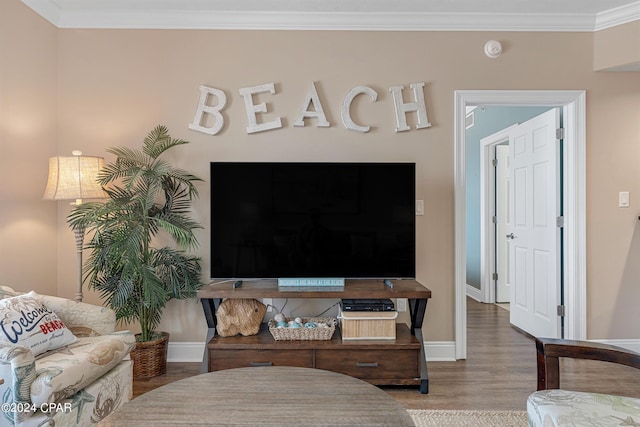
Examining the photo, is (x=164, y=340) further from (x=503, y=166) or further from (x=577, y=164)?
(x=503, y=166)

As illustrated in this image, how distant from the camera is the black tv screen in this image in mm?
2611

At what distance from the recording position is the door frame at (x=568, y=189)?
2.90 m

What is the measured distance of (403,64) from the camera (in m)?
2.92

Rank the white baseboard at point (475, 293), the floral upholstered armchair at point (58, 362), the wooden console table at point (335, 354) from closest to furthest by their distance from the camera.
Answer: the floral upholstered armchair at point (58, 362) < the wooden console table at point (335, 354) < the white baseboard at point (475, 293)

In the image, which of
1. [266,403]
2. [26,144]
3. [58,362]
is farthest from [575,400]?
[26,144]

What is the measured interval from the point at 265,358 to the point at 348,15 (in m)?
2.50

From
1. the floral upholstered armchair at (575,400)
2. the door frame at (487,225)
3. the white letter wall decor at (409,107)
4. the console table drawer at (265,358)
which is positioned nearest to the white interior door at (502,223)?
the door frame at (487,225)

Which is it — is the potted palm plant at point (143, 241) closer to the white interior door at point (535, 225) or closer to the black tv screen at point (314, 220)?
the black tv screen at point (314, 220)

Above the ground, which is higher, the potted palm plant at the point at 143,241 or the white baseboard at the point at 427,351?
the potted palm plant at the point at 143,241

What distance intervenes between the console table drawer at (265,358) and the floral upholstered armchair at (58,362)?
522 millimetres

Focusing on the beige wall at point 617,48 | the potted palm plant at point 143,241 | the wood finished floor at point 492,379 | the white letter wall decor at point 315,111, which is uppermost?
the beige wall at point 617,48

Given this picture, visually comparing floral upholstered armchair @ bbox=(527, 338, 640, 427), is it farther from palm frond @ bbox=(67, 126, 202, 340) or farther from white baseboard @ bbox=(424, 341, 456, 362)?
palm frond @ bbox=(67, 126, 202, 340)

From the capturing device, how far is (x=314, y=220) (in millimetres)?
2621

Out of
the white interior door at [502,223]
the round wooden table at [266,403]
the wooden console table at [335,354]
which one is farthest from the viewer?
the white interior door at [502,223]
